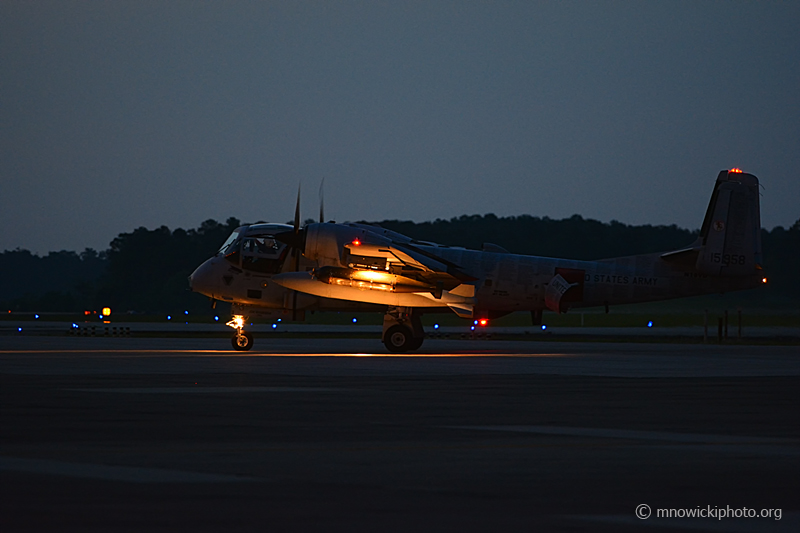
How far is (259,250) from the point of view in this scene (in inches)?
1754

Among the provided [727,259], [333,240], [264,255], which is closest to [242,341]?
[264,255]

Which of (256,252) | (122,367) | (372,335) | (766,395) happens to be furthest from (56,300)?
(766,395)

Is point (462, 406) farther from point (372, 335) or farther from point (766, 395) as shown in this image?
point (372, 335)

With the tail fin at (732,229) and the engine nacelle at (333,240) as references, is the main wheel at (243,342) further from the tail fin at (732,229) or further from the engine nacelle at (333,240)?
the tail fin at (732,229)

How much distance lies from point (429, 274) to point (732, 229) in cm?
1175

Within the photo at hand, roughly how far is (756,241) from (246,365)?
21900 millimetres

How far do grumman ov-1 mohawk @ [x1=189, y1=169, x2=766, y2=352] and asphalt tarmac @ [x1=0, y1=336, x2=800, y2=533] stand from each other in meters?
14.9

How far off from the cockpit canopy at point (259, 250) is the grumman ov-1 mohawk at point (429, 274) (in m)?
0.04

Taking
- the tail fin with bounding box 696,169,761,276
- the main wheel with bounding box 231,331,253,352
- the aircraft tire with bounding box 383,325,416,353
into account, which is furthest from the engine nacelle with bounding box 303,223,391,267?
the tail fin with bounding box 696,169,761,276

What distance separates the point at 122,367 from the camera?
31.3 metres

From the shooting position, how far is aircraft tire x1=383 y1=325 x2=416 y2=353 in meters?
43.5
